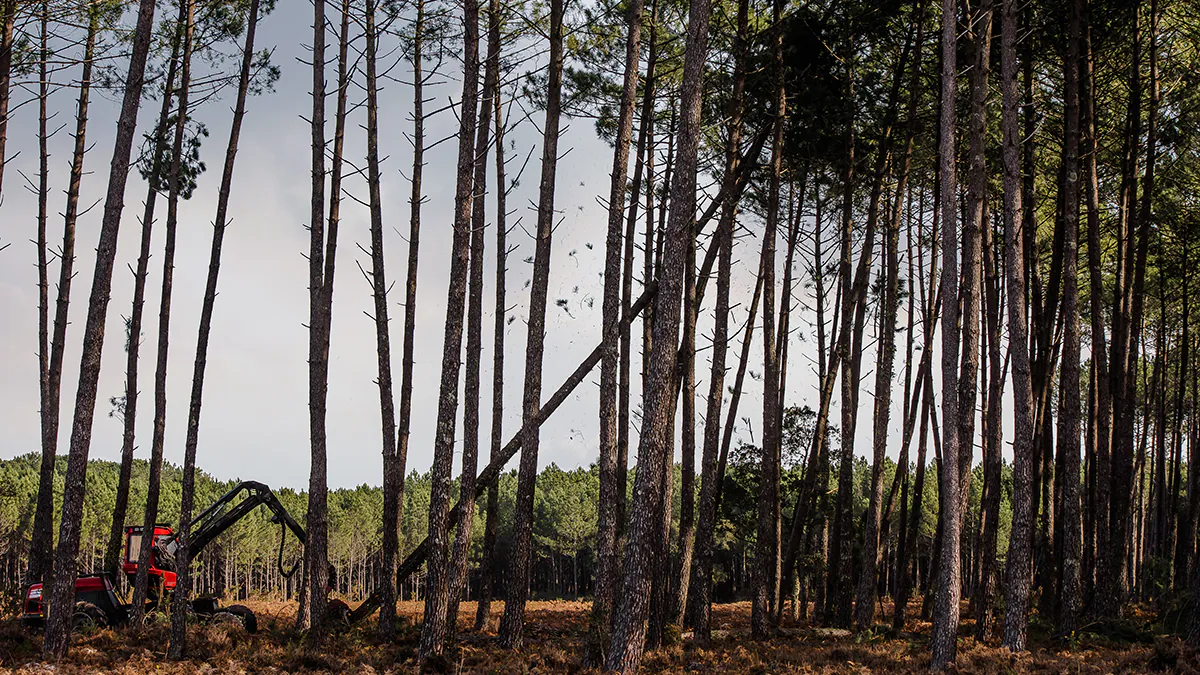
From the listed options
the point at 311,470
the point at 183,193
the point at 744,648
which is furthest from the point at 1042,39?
the point at 183,193

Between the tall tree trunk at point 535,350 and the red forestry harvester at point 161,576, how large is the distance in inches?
127

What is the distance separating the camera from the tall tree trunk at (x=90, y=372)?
10.2m

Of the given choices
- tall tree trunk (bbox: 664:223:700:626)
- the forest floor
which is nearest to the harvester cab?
the forest floor

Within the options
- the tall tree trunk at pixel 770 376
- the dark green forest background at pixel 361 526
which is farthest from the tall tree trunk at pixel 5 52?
the dark green forest background at pixel 361 526

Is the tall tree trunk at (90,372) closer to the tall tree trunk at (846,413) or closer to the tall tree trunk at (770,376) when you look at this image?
the tall tree trunk at (770,376)

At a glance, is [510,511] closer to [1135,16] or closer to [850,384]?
[850,384]

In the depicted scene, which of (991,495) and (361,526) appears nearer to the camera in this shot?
(991,495)

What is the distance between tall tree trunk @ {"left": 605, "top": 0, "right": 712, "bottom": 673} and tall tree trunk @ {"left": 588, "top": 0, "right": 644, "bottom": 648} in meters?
0.71

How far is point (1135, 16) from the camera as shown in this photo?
1520 cm

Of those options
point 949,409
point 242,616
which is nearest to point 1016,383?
point 949,409

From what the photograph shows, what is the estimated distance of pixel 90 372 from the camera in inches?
417

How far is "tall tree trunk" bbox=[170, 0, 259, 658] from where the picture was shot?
1094cm

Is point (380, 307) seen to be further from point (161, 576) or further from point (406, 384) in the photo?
point (161, 576)

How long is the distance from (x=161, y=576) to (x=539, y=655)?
258 inches
